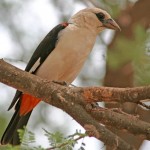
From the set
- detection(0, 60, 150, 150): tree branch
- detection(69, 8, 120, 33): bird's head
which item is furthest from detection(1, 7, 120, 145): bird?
detection(0, 60, 150, 150): tree branch

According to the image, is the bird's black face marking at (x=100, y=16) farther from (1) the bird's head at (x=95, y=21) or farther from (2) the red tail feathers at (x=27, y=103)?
(2) the red tail feathers at (x=27, y=103)

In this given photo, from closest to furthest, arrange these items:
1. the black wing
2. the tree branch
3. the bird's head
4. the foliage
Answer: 1. the foliage
2. the tree branch
3. the black wing
4. the bird's head

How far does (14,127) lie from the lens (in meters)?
3.46

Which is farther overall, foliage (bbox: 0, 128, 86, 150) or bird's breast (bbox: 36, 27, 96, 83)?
bird's breast (bbox: 36, 27, 96, 83)

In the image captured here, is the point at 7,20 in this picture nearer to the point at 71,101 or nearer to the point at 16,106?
the point at 16,106

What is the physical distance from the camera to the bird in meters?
3.42

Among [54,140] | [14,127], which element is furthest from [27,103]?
[54,140]

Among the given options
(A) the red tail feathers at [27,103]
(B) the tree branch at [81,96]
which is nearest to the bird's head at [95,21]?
(A) the red tail feathers at [27,103]

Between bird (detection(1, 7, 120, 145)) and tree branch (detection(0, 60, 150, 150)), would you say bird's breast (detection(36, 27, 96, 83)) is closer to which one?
bird (detection(1, 7, 120, 145))

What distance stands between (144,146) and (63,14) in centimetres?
216

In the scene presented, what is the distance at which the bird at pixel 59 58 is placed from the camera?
3418mm

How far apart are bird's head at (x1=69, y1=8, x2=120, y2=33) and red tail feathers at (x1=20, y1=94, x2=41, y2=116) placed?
0.67 m

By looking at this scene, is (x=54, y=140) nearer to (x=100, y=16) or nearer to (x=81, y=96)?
(x=81, y=96)

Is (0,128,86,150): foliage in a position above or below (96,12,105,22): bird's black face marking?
below
